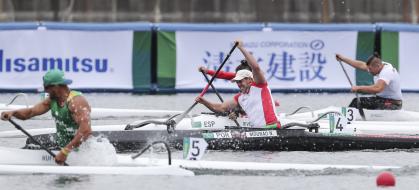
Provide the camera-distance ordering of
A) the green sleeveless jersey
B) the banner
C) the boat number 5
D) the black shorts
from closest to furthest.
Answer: the green sleeveless jersey, the boat number 5, the black shorts, the banner

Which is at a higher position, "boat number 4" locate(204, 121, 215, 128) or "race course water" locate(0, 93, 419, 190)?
"boat number 4" locate(204, 121, 215, 128)

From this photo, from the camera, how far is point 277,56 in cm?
3034

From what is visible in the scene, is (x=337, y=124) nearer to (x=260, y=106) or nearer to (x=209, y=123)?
(x=260, y=106)

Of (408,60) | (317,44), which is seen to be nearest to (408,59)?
(408,60)

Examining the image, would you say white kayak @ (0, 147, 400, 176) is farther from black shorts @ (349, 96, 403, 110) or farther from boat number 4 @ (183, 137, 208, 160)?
black shorts @ (349, 96, 403, 110)

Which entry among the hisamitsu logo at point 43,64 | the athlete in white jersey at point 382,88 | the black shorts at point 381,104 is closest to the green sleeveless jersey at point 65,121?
the athlete in white jersey at point 382,88

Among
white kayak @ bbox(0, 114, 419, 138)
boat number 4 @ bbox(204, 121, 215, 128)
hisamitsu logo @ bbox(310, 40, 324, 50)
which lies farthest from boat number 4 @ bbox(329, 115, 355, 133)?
hisamitsu logo @ bbox(310, 40, 324, 50)

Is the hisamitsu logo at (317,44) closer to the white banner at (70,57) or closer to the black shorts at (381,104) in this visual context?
the white banner at (70,57)

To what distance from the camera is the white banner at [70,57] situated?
2983 centimetres

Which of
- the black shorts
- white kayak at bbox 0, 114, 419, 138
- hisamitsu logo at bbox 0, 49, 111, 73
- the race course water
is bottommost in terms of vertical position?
the race course water

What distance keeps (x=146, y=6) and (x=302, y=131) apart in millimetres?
24746

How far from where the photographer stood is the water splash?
55.9 feet

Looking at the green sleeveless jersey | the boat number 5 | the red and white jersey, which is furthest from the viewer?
the boat number 5

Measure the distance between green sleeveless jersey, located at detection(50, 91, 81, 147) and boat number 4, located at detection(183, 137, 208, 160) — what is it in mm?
1349
